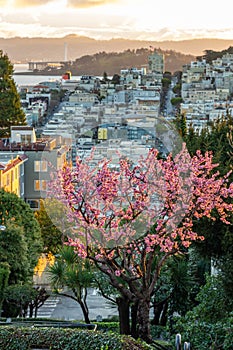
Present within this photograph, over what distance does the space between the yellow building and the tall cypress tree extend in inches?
98.3

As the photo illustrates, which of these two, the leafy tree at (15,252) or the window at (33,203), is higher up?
the leafy tree at (15,252)

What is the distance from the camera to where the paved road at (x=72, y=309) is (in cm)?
1173

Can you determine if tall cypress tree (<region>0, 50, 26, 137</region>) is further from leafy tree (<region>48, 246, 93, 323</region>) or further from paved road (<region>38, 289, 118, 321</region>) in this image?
leafy tree (<region>48, 246, 93, 323</region>)

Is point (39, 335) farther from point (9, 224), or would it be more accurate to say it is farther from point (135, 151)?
point (9, 224)

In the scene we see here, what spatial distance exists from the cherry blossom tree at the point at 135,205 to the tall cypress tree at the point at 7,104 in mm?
15420

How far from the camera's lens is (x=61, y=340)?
5973 millimetres

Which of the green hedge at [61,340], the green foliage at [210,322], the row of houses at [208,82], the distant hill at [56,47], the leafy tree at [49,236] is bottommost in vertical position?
the leafy tree at [49,236]

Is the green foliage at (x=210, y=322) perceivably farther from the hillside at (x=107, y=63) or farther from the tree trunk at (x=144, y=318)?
the hillside at (x=107, y=63)

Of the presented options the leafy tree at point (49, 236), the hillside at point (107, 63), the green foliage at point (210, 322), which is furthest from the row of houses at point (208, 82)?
the green foliage at point (210, 322)

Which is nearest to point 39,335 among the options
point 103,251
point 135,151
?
point 103,251

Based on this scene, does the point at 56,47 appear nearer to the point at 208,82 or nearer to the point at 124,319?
the point at 208,82

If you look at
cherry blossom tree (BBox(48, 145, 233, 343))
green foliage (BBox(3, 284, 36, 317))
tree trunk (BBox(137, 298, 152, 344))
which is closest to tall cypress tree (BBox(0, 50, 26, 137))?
green foliage (BBox(3, 284, 36, 317))

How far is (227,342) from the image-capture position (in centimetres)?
670

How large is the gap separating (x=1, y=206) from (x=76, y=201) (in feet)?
21.8
